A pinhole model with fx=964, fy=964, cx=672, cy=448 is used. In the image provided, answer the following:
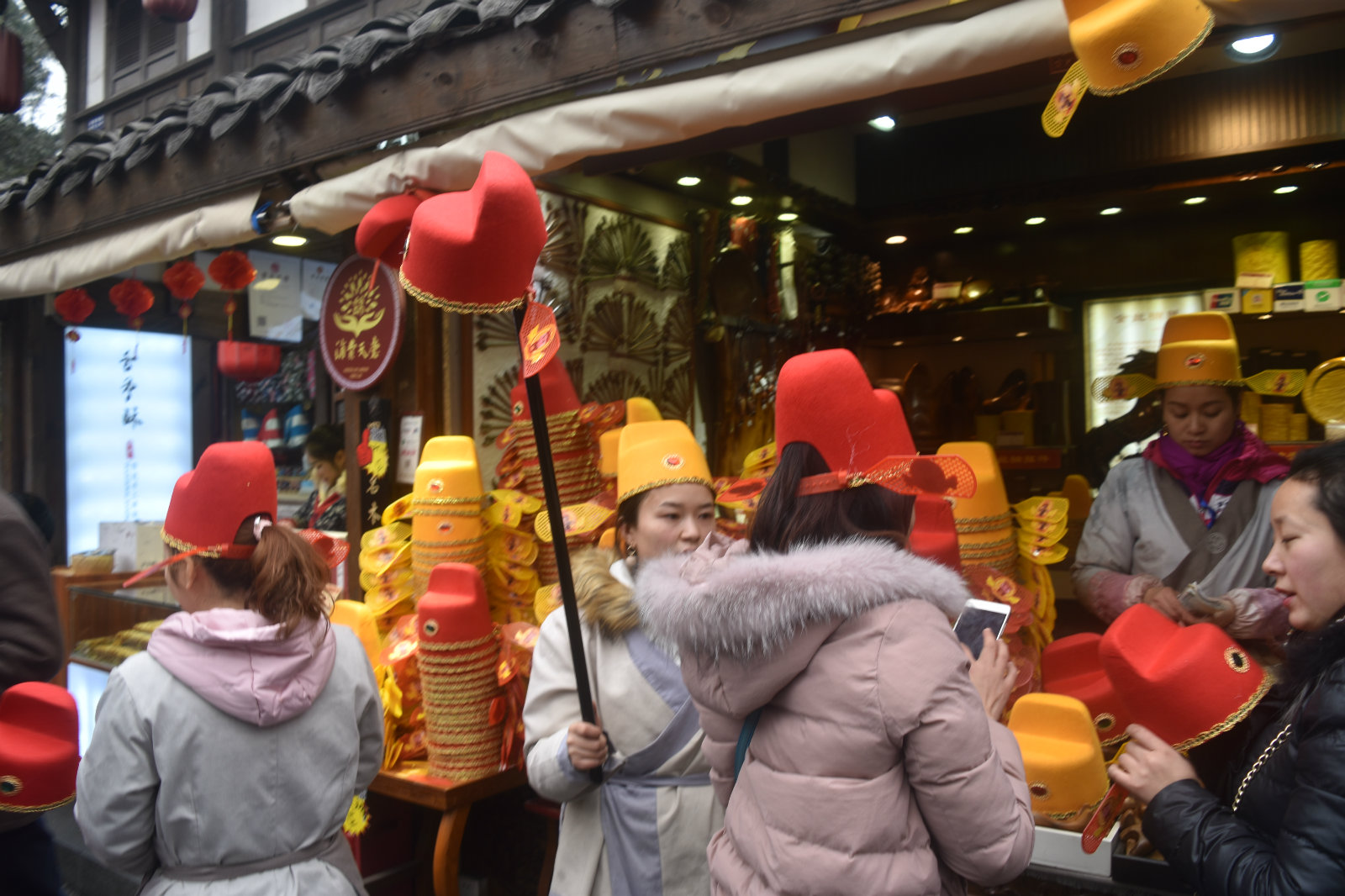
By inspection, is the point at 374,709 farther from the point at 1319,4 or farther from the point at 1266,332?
the point at 1266,332

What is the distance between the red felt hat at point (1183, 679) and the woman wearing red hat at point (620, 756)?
0.88 metres

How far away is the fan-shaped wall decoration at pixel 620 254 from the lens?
14.4ft

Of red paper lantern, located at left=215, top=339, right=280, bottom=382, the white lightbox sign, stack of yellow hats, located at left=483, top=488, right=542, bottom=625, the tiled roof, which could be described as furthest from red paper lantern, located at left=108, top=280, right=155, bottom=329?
stack of yellow hats, located at left=483, top=488, right=542, bottom=625

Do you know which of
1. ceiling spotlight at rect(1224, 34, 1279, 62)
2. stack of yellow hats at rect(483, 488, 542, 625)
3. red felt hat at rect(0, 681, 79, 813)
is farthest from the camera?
stack of yellow hats at rect(483, 488, 542, 625)

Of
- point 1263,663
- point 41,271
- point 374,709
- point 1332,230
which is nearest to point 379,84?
point 374,709

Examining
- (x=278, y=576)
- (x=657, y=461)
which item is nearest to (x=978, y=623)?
(x=657, y=461)

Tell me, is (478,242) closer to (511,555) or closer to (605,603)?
(605,603)

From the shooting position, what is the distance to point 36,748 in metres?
2.28

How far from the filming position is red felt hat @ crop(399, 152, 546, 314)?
182cm

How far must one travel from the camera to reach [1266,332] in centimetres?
453

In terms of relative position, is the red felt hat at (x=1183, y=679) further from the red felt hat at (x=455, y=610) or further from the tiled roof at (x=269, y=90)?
the tiled roof at (x=269, y=90)

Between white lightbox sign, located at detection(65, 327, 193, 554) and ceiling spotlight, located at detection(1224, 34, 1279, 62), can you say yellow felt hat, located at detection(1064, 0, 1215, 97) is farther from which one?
white lightbox sign, located at detection(65, 327, 193, 554)

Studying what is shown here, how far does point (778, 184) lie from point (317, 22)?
2923 millimetres

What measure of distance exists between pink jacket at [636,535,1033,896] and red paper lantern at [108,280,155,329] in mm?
5484
